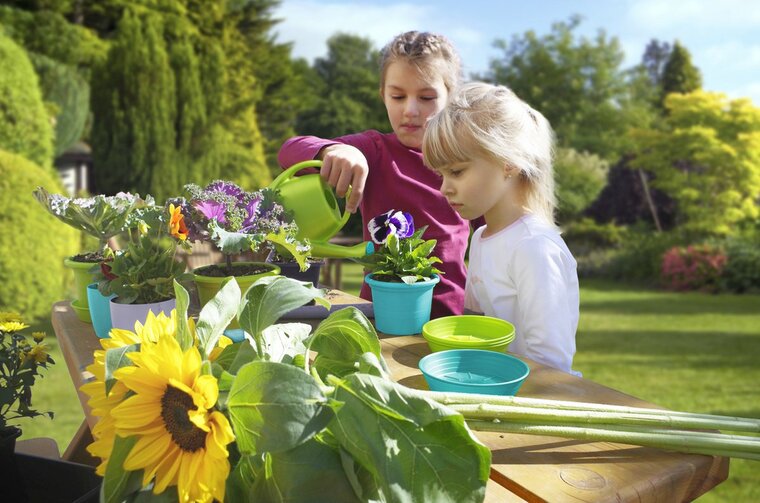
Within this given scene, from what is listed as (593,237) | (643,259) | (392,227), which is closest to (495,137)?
(392,227)

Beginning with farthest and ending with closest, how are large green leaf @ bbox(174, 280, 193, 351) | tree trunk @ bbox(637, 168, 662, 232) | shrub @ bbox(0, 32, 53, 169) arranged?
1. tree trunk @ bbox(637, 168, 662, 232)
2. shrub @ bbox(0, 32, 53, 169)
3. large green leaf @ bbox(174, 280, 193, 351)

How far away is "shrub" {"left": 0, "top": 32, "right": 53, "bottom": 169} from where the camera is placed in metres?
7.57

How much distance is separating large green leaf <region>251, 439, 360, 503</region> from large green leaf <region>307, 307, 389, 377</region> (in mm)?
215

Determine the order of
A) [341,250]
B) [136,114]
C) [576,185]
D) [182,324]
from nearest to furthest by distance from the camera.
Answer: [182,324] < [341,250] < [136,114] < [576,185]

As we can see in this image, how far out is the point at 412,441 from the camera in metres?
0.68

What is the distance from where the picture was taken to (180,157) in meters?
15.1

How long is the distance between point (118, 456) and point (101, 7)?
20219mm

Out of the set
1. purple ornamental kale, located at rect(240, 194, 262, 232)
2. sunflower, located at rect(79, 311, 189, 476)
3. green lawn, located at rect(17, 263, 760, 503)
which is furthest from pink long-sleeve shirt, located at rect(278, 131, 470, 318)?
green lawn, located at rect(17, 263, 760, 503)

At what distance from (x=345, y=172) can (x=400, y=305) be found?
410 millimetres

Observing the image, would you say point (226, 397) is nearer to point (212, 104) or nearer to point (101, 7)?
point (212, 104)

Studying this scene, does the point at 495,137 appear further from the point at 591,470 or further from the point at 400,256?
the point at 591,470

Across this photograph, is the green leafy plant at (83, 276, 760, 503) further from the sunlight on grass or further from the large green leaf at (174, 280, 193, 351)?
the sunlight on grass

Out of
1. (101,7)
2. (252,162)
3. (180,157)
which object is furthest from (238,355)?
(101,7)

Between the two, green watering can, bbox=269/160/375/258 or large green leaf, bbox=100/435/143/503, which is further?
green watering can, bbox=269/160/375/258
